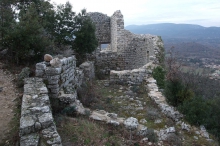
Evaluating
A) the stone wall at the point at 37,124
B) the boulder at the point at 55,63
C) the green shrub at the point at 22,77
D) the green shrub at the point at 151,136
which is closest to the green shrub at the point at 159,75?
the green shrub at the point at 151,136

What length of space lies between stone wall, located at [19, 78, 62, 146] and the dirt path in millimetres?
555

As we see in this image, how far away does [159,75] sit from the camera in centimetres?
1088

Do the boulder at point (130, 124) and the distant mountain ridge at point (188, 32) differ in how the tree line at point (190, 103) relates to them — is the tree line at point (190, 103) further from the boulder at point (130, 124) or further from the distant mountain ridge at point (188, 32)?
the distant mountain ridge at point (188, 32)

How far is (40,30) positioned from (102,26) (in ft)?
26.9

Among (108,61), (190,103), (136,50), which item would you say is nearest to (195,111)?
(190,103)

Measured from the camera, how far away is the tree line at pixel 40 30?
7.95 metres

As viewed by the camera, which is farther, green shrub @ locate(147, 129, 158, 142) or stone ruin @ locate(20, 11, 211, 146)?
green shrub @ locate(147, 129, 158, 142)

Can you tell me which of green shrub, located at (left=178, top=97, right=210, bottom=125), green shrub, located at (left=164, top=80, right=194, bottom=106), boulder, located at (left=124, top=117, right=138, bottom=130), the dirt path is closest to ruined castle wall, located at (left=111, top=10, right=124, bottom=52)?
green shrub, located at (left=164, top=80, right=194, bottom=106)

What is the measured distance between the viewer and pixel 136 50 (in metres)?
14.8

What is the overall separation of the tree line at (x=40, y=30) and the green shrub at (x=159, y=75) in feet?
12.1

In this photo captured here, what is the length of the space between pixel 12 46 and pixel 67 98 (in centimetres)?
345

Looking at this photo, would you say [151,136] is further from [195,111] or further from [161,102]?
[161,102]

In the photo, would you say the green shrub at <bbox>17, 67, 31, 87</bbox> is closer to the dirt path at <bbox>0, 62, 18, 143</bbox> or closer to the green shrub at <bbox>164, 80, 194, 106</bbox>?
the dirt path at <bbox>0, 62, 18, 143</bbox>

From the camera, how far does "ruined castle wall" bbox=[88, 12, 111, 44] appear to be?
1605cm
